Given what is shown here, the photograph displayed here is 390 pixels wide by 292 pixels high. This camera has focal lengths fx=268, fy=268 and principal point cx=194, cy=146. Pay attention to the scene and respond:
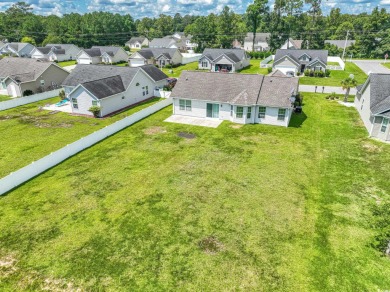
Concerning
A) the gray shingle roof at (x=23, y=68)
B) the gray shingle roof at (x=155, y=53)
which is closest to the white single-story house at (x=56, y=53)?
the gray shingle roof at (x=155, y=53)

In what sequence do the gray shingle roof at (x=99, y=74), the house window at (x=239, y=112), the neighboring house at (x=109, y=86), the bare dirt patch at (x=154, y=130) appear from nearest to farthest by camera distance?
the bare dirt patch at (x=154, y=130) → the house window at (x=239, y=112) → the neighboring house at (x=109, y=86) → the gray shingle roof at (x=99, y=74)

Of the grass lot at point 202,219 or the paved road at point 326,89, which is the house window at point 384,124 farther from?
the paved road at point 326,89

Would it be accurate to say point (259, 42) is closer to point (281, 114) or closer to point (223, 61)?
point (223, 61)

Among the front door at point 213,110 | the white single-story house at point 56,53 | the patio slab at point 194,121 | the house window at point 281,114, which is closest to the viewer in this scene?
the house window at point 281,114

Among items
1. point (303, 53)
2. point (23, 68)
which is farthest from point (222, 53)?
point (23, 68)

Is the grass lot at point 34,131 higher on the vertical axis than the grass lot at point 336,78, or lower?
lower

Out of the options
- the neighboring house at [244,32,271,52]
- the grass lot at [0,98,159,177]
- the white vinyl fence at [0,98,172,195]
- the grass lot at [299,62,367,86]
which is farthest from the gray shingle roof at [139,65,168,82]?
the neighboring house at [244,32,271,52]

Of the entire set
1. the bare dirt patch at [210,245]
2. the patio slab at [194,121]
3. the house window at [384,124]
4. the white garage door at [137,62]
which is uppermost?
the white garage door at [137,62]

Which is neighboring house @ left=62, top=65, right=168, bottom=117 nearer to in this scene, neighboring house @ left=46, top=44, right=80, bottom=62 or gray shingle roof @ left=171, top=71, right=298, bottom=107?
gray shingle roof @ left=171, top=71, right=298, bottom=107

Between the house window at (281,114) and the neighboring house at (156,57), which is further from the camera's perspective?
the neighboring house at (156,57)
